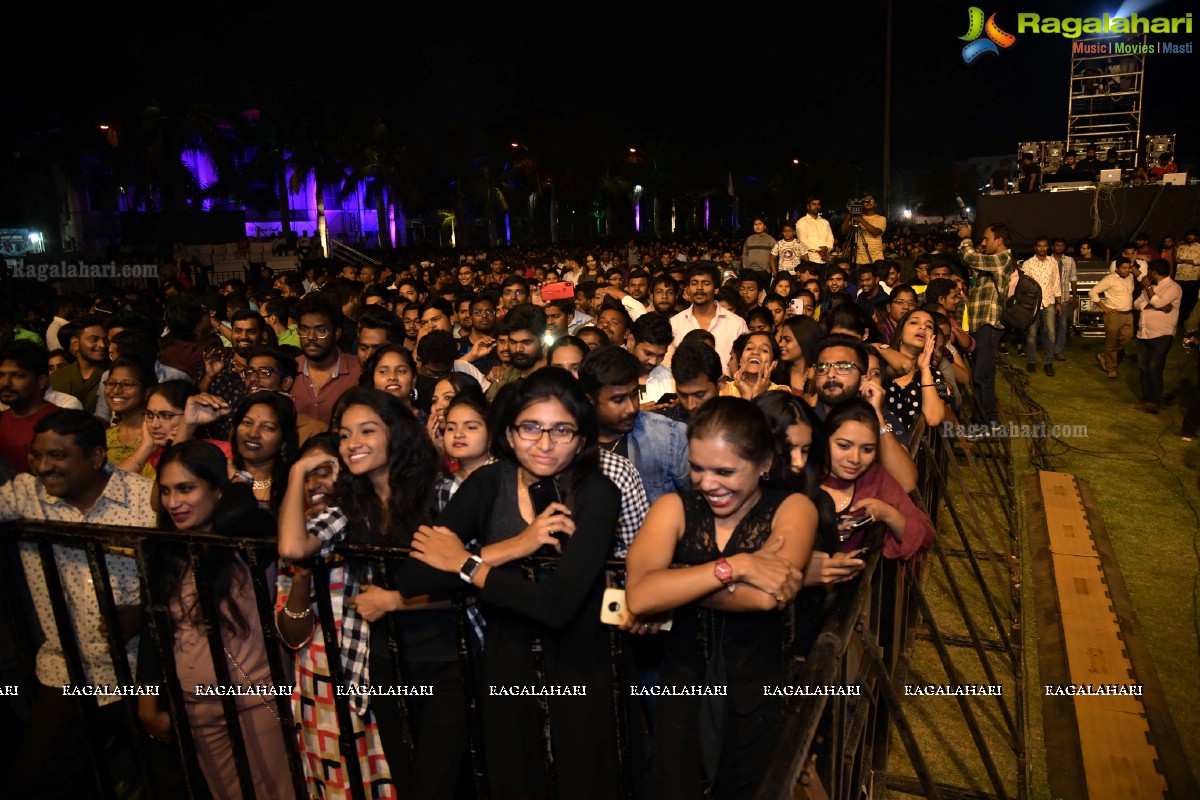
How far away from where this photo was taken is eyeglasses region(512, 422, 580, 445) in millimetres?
2922

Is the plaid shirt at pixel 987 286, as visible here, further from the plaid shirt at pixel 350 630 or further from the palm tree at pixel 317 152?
the palm tree at pixel 317 152

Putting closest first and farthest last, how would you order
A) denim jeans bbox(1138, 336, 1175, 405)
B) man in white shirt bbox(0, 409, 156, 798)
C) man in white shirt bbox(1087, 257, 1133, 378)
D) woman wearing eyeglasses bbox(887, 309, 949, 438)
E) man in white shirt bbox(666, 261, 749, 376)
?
man in white shirt bbox(0, 409, 156, 798), woman wearing eyeglasses bbox(887, 309, 949, 438), man in white shirt bbox(666, 261, 749, 376), denim jeans bbox(1138, 336, 1175, 405), man in white shirt bbox(1087, 257, 1133, 378)

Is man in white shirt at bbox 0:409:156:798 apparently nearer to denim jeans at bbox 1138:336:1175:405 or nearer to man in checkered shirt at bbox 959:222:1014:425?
man in checkered shirt at bbox 959:222:1014:425

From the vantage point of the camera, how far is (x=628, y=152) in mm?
66812

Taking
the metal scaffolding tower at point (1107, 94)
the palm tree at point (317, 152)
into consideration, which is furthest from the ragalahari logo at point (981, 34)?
the palm tree at point (317, 152)

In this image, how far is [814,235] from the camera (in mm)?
12914

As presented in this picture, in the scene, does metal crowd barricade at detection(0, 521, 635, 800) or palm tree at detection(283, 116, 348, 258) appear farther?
palm tree at detection(283, 116, 348, 258)

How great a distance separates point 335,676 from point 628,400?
5.78 ft

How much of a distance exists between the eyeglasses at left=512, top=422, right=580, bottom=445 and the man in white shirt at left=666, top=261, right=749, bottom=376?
4520mm

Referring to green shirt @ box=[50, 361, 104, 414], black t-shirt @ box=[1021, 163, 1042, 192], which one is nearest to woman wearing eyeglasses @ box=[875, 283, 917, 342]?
green shirt @ box=[50, 361, 104, 414]

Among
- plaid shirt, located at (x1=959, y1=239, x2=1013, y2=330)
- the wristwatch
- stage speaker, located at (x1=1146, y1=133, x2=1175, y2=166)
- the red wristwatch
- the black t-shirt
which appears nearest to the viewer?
the red wristwatch

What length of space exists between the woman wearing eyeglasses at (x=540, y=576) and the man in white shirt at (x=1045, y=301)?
39.5 feet

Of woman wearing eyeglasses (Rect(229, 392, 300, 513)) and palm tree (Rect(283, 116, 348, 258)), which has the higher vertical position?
palm tree (Rect(283, 116, 348, 258))

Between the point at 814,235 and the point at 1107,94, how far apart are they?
527 inches
